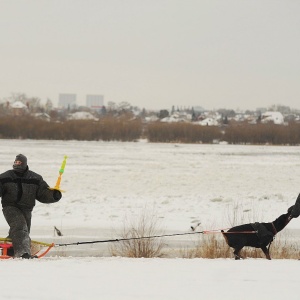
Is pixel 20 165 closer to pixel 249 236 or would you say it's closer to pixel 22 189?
pixel 22 189

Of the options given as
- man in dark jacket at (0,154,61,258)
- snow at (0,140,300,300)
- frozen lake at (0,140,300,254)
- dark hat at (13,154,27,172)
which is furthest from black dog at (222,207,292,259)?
frozen lake at (0,140,300,254)

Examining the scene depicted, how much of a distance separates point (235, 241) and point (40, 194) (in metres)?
2.73

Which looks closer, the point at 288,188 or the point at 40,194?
the point at 40,194

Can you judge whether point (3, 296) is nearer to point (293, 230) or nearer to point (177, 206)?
point (293, 230)

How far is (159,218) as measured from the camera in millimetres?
15078

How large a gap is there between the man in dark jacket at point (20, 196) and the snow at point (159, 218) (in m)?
0.66

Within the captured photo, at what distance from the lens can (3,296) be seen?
5.06 meters

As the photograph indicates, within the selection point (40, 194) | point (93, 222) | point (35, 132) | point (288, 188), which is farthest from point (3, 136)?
point (40, 194)

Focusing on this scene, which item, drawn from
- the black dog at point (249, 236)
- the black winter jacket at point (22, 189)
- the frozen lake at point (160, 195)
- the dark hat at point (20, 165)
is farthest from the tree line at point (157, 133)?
the dark hat at point (20, 165)

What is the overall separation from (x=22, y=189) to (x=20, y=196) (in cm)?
9

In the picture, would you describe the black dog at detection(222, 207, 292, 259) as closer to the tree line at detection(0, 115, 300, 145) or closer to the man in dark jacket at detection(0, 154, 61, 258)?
the man in dark jacket at detection(0, 154, 61, 258)

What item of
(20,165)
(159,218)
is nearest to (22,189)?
(20,165)

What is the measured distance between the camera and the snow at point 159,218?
217 inches

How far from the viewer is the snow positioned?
18.0 ft
